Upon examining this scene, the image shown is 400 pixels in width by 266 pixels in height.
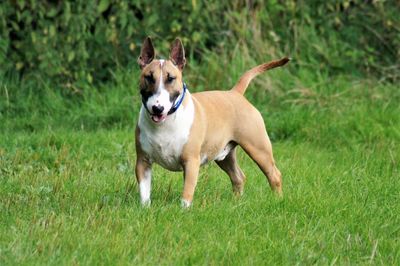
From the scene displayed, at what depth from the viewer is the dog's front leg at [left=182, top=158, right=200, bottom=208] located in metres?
6.42

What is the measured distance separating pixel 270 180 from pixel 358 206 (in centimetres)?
91

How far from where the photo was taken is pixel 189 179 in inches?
255

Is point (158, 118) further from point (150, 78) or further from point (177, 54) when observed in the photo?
point (177, 54)

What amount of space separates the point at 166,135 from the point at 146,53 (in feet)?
1.97

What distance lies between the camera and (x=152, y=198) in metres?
6.86

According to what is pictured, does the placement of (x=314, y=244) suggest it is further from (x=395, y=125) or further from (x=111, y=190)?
(x=395, y=125)

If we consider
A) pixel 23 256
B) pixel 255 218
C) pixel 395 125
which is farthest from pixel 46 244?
pixel 395 125

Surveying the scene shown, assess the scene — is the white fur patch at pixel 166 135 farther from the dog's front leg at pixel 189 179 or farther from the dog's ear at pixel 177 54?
the dog's ear at pixel 177 54

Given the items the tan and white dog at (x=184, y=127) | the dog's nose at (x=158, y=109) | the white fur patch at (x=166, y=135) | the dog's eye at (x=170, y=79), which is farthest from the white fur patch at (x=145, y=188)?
the dog's eye at (x=170, y=79)

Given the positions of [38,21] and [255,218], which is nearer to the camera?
[255,218]

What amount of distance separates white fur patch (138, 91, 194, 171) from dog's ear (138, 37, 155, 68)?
332 mm

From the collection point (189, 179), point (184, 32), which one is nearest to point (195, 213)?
point (189, 179)

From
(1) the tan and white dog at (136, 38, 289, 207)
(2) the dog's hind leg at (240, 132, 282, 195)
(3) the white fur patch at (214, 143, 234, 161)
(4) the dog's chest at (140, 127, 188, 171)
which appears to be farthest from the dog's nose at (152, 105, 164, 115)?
(2) the dog's hind leg at (240, 132, 282, 195)

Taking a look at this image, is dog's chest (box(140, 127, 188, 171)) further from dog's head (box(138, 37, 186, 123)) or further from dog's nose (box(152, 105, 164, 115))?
dog's nose (box(152, 105, 164, 115))
